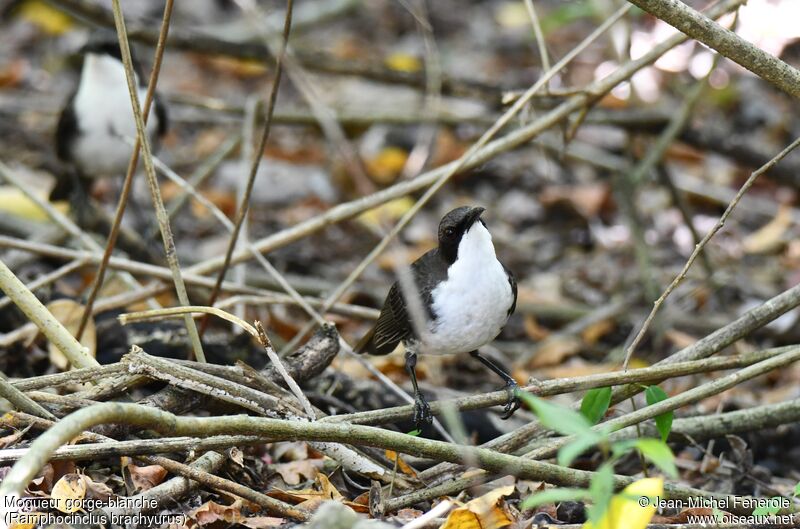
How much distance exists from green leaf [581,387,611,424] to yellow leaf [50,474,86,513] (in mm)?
1767

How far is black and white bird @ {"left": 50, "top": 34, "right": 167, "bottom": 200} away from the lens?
6.46 m

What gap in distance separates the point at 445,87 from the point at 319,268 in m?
1.63

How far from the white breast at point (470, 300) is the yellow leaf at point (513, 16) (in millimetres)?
6810

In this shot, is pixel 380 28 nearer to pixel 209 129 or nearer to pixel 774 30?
pixel 209 129

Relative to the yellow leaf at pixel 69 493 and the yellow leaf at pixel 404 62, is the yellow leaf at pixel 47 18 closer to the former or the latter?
the yellow leaf at pixel 404 62

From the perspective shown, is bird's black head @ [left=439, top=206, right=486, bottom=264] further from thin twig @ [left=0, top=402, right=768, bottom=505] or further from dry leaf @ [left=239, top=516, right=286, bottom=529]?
dry leaf @ [left=239, top=516, right=286, bottom=529]

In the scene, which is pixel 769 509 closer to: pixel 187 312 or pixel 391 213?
pixel 187 312

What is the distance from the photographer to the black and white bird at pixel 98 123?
21.2 feet

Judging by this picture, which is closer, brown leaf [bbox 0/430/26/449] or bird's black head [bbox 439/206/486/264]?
brown leaf [bbox 0/430/26/449]

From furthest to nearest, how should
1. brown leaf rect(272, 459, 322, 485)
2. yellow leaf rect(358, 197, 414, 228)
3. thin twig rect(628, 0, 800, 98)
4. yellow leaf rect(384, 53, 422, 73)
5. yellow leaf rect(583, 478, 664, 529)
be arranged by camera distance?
1. yellow leaf rect(384, 53, 422, 73)
2. yellow leaf rect(358, 197, 414, 228)
3. brown leaf rect(272, 459, 322, 485)
4. thin twig rect(628, 0, 800, 98)
5. yellow leaf rect(583, 478, 664, 529)

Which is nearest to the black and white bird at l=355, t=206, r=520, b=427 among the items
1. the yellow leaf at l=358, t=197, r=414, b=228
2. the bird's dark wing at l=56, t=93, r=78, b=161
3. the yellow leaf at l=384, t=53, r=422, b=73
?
the yellow leaf at l=358, t=197, r=414, b=228

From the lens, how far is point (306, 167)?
28.6 ft

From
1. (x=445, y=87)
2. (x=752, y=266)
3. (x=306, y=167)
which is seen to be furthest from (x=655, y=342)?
(x=306, y=167)

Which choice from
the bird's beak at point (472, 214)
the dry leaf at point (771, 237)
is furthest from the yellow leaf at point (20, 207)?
the dry leaf at point (771, 237)
